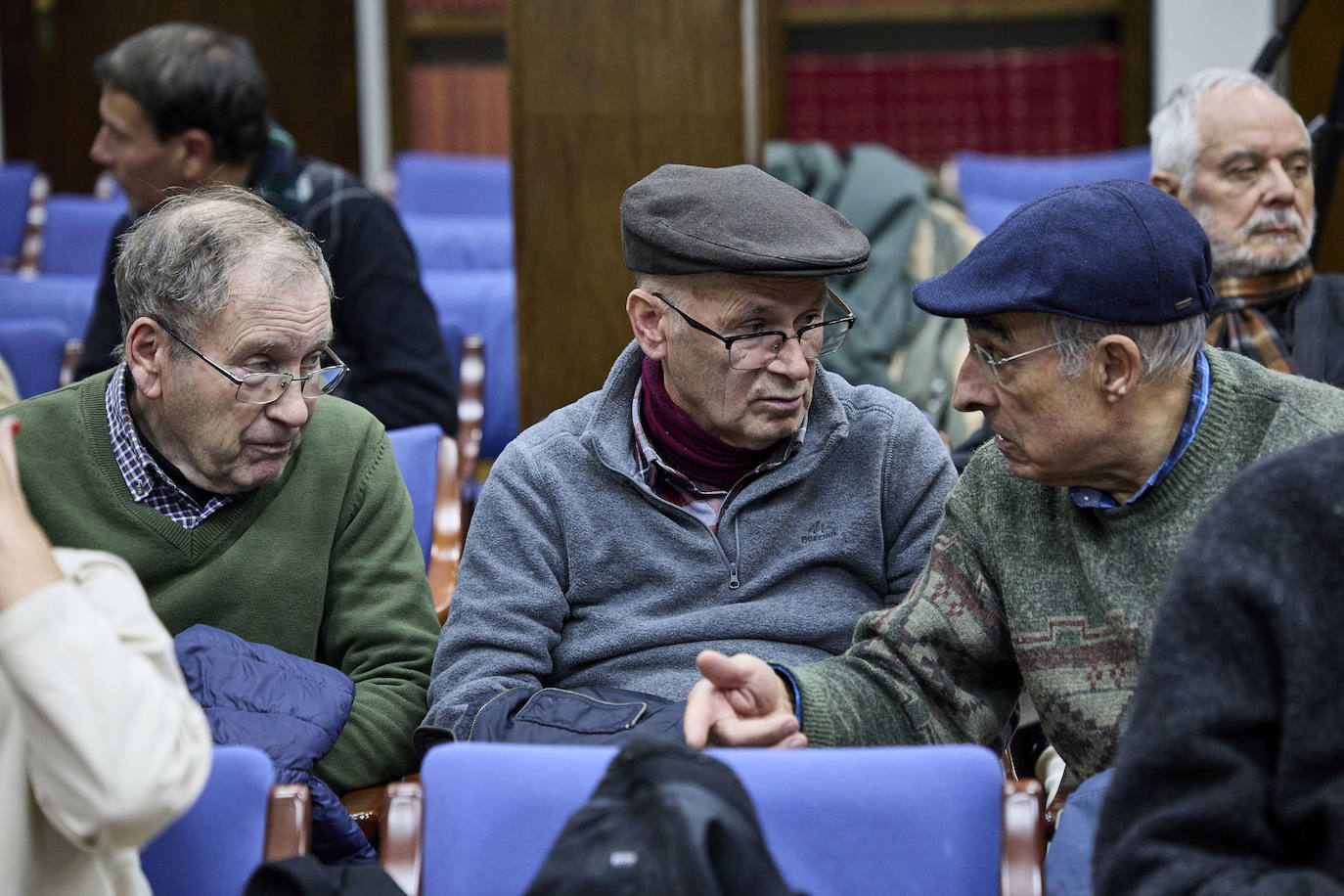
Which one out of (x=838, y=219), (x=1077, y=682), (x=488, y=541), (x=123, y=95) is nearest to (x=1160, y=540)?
(x=1077, y=682)

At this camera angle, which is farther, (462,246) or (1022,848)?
(462,246)

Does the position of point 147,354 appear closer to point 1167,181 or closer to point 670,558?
point 670,558

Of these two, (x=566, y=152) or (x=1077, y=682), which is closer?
(x=1077, y=682)

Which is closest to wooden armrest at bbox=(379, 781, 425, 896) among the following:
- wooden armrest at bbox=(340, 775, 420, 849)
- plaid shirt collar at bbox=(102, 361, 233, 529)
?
wooden armrest at bbox=(340, 775, 420, 849)

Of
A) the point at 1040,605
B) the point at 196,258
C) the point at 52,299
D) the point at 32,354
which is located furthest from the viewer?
the point at 52,299

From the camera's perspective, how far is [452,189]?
18.7 ft

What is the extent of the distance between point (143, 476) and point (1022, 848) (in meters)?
1.23

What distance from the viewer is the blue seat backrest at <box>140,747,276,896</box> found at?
4.97 feet

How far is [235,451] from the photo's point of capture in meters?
2.01

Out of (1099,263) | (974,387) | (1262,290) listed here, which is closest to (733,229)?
(974,387)

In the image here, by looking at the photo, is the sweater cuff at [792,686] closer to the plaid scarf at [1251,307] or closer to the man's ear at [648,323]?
the man's ear at [648,323]

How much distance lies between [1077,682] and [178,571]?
1.16m

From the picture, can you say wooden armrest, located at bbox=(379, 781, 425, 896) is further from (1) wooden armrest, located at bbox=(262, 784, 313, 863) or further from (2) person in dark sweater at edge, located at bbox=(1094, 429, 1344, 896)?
(2) person in dark sweater at edge, located at bbox=(1094, 429, 1344, 896)

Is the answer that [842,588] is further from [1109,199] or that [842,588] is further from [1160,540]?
[1109,199]
